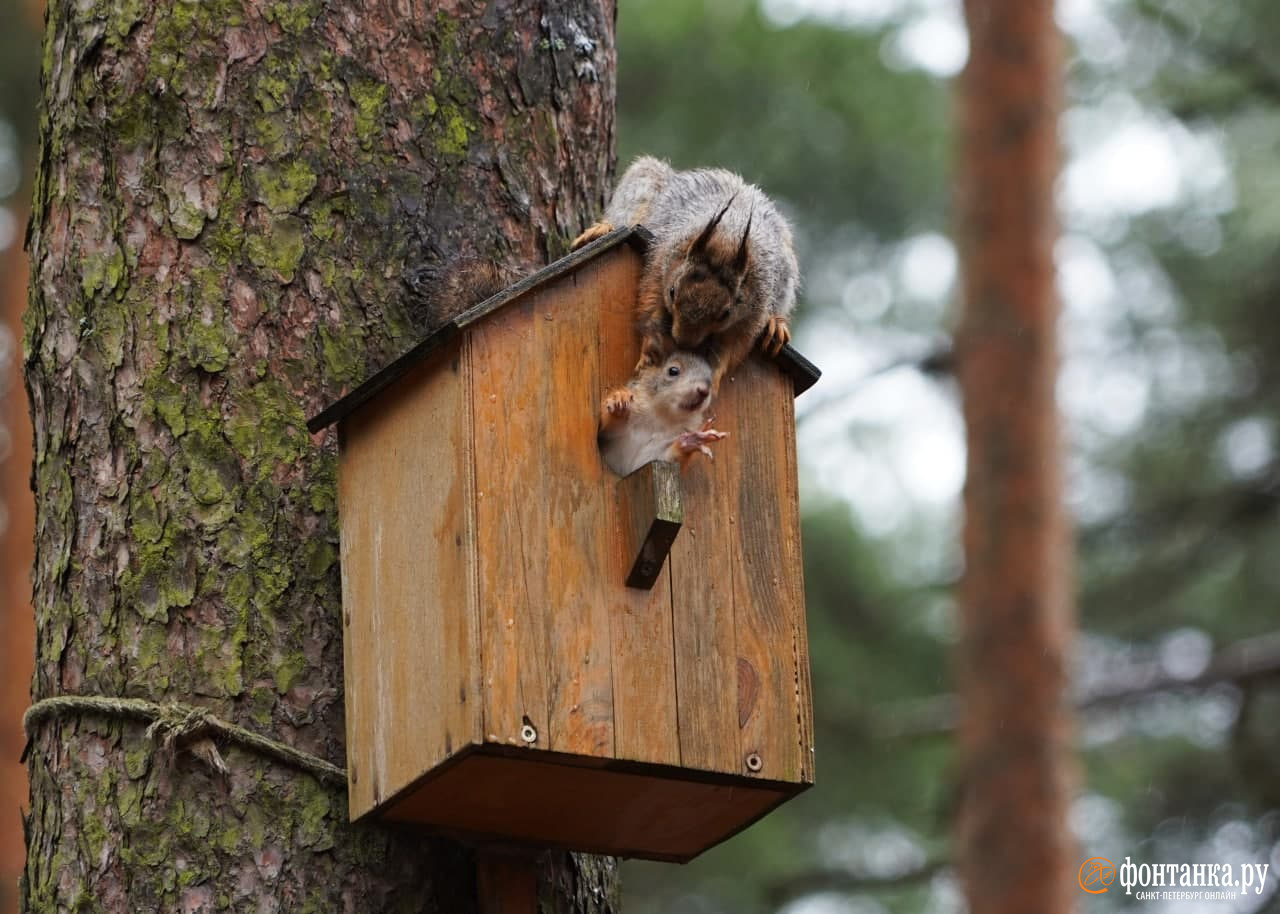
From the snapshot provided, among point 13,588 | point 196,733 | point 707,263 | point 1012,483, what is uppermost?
point 13,588

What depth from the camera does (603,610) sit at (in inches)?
127

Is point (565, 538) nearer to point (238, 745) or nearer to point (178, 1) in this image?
point (238, 745)

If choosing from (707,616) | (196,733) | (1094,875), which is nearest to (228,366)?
(196,733)

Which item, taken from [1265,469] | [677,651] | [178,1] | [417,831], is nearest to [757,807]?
[677,651]

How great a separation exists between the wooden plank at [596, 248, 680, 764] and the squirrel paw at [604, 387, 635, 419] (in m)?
0.02

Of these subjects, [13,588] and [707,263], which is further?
[13,588]

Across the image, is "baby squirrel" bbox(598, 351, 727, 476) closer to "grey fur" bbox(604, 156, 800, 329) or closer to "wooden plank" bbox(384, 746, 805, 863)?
"grey fur" bbox(604, 156, 800, 329)

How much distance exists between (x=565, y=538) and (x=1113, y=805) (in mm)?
7824

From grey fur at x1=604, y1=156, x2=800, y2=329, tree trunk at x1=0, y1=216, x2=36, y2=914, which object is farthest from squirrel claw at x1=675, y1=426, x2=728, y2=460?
tree trunk at x1=0, y1=216, x2=36, y2=914

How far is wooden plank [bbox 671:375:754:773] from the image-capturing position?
10.8 feet

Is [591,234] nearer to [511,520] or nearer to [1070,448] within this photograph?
[511,520]

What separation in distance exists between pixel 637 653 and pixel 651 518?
24 cm

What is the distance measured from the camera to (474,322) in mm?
3254

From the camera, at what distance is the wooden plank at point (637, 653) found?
3199 mm
